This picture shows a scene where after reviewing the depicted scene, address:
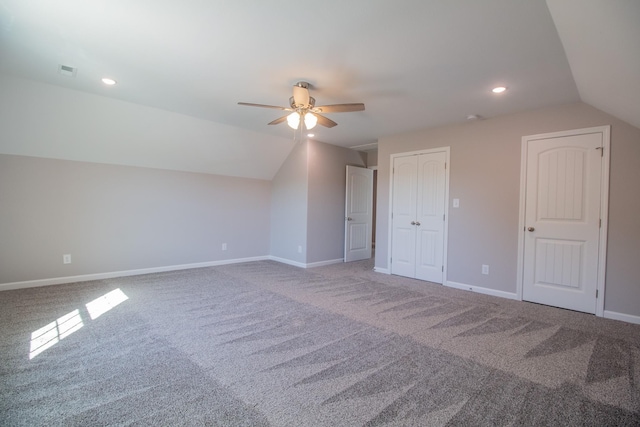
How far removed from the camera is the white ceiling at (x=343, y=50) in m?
1.88

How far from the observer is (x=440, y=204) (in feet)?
14.6

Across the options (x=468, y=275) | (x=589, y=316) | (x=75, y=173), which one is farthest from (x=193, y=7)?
(x=589, y=316)

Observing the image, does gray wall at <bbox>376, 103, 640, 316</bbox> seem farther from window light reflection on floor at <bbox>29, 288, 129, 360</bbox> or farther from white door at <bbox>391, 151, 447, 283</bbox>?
window light reflection on floor at <bbox>29, 288, 129, 360</bbox>

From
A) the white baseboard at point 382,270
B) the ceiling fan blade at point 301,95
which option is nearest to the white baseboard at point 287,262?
the white baseboard at point 382,270

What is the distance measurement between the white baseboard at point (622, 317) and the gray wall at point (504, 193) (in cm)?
4

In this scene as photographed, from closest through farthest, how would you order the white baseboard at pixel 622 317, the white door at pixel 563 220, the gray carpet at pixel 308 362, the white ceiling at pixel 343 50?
the gray carpet at pixel 308 362 → the white ceiling at pixel 343 50 → the white baseboard at pixel 622 317 → the white door at pixel 563 220

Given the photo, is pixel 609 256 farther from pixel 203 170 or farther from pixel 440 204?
pixel 203 170

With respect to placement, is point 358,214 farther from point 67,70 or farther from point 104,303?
point 67,70

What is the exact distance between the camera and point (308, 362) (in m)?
2.18

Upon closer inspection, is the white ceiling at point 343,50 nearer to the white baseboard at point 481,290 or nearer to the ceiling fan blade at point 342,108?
the ceiling fan blade at point 342,108

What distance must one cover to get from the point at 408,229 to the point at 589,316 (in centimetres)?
236

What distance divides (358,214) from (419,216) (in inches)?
69.0

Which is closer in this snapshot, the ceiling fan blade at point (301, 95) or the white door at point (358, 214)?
the ceiling fan blade at point (301, 95)

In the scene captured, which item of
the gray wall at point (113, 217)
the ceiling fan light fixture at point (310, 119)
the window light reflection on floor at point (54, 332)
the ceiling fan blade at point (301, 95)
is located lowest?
the window light reflection on floor at point (54, 332)
